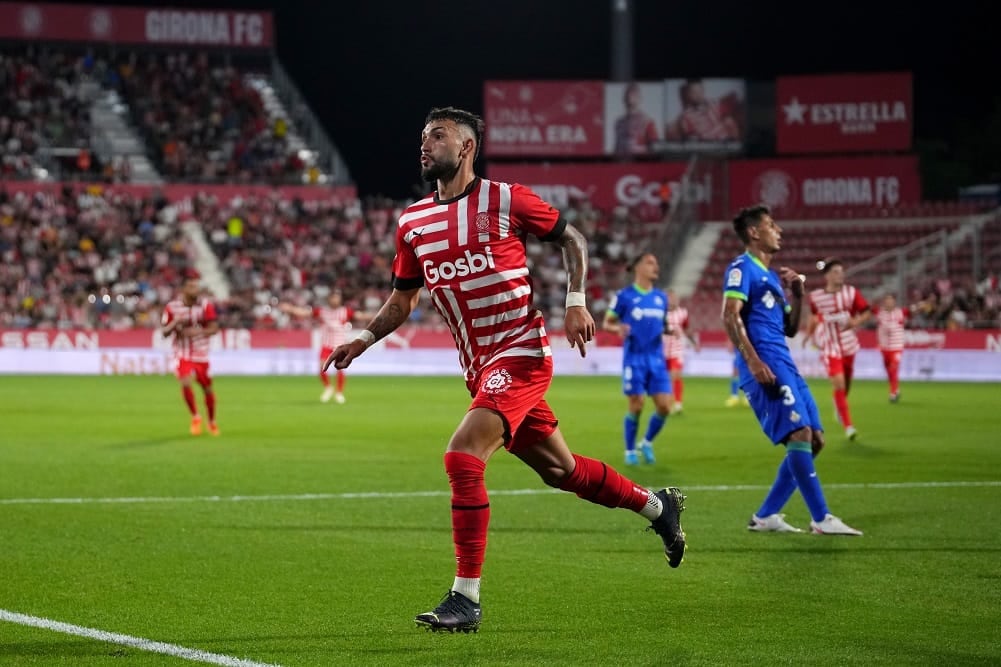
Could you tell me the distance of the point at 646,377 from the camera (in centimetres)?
1633

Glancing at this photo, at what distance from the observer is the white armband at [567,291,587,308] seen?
276 inches

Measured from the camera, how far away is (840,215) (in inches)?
1880

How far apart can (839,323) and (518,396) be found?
14306 mm

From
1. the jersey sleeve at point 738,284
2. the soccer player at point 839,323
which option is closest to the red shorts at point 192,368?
the soccer player at point 839,323

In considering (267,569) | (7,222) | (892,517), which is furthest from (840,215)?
(267,569)

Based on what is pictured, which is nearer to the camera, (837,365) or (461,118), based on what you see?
(461,118)

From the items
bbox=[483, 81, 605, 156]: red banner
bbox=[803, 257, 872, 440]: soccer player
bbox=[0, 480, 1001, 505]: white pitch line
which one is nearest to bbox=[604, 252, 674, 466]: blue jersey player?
bbox=[0, 480, 1001, 505]: white pitch line

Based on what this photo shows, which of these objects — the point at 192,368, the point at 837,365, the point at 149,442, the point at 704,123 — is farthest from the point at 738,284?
the point at 704,123

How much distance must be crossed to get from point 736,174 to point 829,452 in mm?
35429

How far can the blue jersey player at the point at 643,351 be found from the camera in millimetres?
16219

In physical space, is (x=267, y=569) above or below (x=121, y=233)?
below

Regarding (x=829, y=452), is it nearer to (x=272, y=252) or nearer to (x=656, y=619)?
(x=656, y=619)

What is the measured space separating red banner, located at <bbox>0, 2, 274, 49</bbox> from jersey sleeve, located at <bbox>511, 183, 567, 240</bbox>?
166 feet

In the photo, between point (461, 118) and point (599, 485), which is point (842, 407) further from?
point (461, 118)
